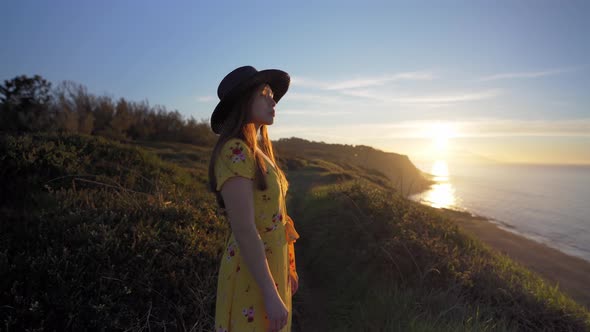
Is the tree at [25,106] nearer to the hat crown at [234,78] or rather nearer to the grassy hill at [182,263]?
the grassy hill at [182,263]

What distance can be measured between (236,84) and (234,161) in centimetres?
48

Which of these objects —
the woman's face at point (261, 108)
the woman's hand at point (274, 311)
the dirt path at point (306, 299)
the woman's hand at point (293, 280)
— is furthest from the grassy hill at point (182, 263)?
the woman's face at point (261, 108)

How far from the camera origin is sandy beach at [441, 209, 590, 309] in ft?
34.4

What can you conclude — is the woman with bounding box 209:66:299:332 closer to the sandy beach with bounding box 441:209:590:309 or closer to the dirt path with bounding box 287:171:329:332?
the dirt path with bounding box 287:171:329:332

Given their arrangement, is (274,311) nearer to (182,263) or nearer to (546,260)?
(182,263)

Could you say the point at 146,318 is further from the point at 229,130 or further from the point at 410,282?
the point at 410,282

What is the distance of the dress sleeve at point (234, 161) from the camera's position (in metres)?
1.56

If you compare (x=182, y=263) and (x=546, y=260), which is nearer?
(x=182, y=263)

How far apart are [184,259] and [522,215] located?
97.4 feet

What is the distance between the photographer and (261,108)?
1.85m

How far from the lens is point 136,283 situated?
10.5ft

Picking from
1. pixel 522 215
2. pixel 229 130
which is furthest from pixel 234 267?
pixel 522 215

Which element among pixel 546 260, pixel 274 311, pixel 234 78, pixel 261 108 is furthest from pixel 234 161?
pixel 546 260

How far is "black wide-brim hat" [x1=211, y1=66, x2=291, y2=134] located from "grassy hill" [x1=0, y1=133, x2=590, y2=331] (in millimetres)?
2166
